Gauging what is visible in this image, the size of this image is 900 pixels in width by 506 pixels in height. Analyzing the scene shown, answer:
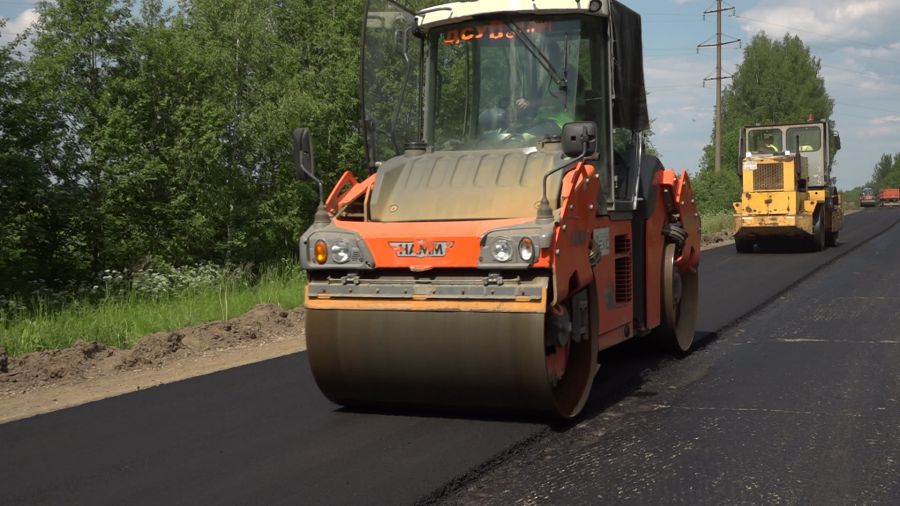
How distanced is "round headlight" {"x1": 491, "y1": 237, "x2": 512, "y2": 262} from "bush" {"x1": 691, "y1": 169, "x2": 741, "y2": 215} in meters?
36.5

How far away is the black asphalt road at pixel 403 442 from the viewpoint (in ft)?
14.5

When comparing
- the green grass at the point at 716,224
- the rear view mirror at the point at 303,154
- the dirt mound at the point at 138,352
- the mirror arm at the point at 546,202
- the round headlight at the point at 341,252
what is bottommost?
the dirt mound at the point at 138,352

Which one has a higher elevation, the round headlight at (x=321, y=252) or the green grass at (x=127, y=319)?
the round headlight at (x=321, y=252)

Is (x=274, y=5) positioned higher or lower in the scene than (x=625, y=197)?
higher

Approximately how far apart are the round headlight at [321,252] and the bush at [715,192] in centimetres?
3638

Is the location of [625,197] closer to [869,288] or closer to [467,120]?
[467,120]

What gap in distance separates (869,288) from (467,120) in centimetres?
905

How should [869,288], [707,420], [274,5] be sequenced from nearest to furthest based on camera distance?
[707,420] → [869,288] → [274,5]

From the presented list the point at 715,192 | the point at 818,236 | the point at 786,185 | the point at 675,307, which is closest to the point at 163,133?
the point at 786,185

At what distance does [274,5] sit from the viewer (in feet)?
108

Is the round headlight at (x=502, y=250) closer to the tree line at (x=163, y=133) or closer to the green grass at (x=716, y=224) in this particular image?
the tree line at (x=163, y=133)

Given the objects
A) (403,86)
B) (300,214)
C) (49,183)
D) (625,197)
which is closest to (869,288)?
(625,197)

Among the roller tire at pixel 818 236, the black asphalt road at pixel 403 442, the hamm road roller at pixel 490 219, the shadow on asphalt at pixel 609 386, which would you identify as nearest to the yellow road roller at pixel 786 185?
the roller tire at pixel 818 236

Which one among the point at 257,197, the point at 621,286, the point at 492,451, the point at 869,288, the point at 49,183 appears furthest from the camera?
the point at 257,197
